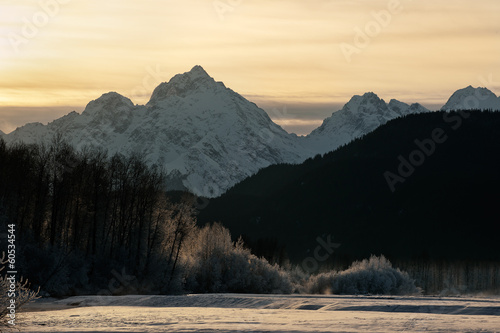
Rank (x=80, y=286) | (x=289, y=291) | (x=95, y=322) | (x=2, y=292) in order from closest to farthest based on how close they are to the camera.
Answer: (x=2, y=292) → (x=95, y=322) → (x=80, y=286) → (x=289, y=291)

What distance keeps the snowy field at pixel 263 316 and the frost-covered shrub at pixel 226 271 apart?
40.1 metres

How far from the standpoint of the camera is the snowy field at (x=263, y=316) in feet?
147

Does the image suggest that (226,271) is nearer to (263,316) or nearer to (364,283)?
(364,283)

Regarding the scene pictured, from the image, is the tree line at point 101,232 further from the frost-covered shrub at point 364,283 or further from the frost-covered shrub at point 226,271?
the frost-covered shrub at point 364,283

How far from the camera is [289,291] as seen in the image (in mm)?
116750

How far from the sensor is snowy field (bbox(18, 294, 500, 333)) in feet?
147

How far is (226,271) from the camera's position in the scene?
114 metres

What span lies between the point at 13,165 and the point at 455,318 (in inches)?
2526

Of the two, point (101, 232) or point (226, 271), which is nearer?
point (101, 232)

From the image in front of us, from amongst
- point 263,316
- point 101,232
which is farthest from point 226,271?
point 263,316

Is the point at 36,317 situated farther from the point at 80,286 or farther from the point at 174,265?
the point at 174,265

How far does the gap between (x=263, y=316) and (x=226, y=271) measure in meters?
61.5

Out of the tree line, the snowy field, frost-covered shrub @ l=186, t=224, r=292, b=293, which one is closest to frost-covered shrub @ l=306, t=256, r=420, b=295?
frost-covered shrub @ l=186, t=224, r=292, b=293

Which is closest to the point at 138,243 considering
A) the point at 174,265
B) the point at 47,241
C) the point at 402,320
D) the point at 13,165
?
the point at 174,265
